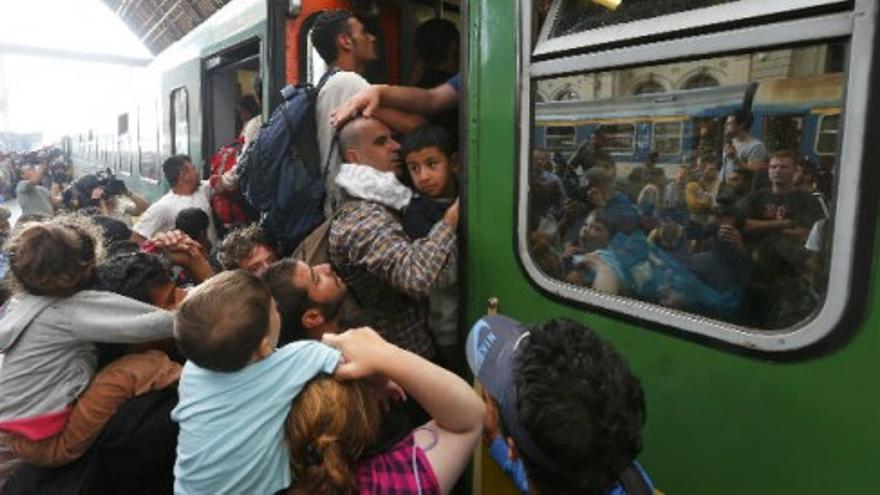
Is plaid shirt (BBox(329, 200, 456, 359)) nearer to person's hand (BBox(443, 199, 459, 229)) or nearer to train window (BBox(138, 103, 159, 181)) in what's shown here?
person's hand (BBox(443, 199, 459, 229))

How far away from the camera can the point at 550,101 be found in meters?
1.60

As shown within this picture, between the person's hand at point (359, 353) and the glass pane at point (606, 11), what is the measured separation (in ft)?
3.00

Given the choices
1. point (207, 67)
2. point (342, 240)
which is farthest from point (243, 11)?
point (342, 240)

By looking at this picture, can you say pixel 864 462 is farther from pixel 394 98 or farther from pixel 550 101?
pixel 394 98

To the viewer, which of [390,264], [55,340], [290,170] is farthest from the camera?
[290,170]

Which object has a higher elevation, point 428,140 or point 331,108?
point 331,108

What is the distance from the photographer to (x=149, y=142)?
6672mm

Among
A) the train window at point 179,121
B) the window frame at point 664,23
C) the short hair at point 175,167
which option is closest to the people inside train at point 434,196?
the window frame at point 664,23

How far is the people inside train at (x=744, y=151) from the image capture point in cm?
120

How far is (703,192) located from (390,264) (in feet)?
3.07

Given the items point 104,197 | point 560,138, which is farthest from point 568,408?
point 104,197

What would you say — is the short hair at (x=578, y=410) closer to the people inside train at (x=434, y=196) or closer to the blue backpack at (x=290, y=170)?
the people inside train at (x=434, y=196)

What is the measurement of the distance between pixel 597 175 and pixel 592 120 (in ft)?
0.46

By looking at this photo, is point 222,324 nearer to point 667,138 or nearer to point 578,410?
point 578,410
